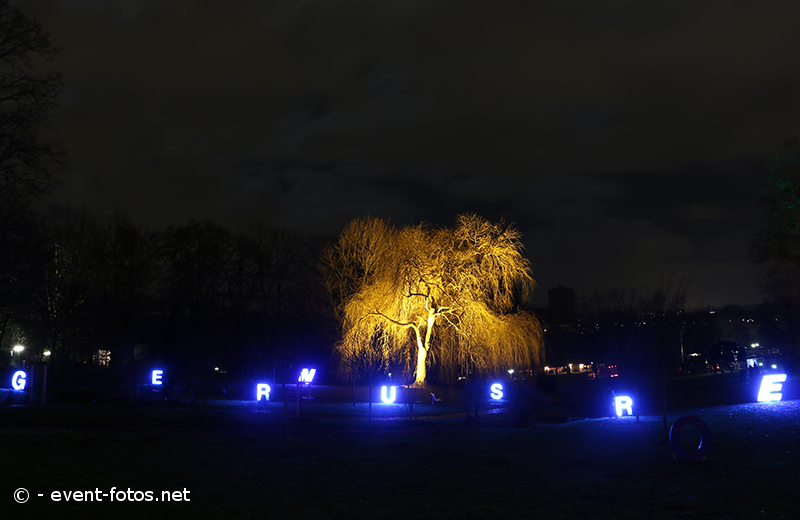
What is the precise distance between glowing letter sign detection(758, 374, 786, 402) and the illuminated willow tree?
10.5 m

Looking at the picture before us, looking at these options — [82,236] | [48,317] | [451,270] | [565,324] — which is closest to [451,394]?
[451,270]

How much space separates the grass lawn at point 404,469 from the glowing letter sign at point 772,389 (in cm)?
176

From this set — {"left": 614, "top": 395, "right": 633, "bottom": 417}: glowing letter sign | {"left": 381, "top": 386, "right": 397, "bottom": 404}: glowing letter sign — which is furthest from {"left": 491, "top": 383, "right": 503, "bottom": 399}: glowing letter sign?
{"left": 614, "top": 395, "right": 633, "bottom": 417}: glowing letter sign

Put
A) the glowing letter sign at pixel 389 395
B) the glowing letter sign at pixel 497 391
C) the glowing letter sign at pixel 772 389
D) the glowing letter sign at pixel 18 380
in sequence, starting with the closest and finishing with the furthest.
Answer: the glowing letter sign at pixel 772 389
the glowing letter sign at pixel 18 380
the glowing letter sign at pixel 497 391
the glowing letter sign at pixel 389 395

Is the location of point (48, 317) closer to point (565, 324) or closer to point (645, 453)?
point (645, 453)

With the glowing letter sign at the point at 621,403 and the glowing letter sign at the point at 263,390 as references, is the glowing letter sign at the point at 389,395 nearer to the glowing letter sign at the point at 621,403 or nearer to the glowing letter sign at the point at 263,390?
the glowing letter sign at the point at 263,390

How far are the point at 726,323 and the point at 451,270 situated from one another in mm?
89185

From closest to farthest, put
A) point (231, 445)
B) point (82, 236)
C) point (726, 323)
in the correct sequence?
1. point (231, 445)
2. point (82, 236)
3. point (726, 323)

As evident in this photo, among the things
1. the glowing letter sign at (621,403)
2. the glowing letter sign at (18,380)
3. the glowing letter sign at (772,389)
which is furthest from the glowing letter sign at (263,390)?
the glowing letter sign at (772,389)

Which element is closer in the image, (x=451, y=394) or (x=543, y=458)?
(x=543, y=458)

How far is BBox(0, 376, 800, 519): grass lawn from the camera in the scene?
23.0ft

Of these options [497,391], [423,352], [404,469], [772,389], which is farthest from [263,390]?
[772,389]

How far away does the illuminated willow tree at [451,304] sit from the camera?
87.7 feet

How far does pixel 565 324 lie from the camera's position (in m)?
69.1
